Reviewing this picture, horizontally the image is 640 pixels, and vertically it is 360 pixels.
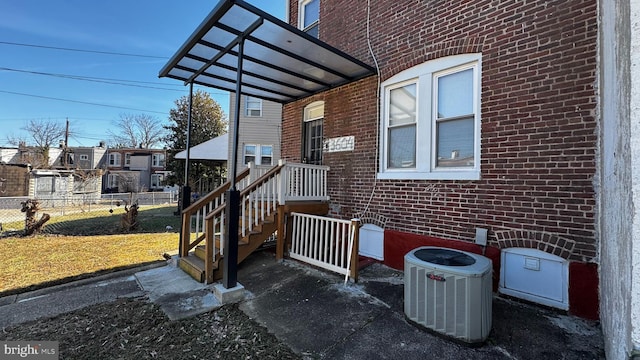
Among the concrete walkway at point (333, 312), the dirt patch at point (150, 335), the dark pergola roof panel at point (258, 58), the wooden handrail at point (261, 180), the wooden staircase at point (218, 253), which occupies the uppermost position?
the dark pergola roof panel at point (258, 58)

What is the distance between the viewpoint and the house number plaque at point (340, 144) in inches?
233

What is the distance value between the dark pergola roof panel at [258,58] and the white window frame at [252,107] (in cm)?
726

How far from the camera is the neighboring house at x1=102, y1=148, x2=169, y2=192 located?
31359mm

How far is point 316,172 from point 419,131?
90.5 inches

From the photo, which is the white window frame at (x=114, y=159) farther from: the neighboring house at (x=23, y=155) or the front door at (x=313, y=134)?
the front door at (x=313, y=134)

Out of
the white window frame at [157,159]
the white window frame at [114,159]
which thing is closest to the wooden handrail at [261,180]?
the white window frame at [157,159]

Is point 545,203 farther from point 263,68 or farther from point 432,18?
point 263,68

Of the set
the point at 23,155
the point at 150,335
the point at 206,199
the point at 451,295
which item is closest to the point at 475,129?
the point at 451,295

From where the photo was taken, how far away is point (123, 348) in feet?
9.27

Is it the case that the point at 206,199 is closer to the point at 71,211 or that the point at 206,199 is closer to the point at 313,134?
the point at 313,134

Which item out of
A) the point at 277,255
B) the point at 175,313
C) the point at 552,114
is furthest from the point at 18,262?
the point at 552,114

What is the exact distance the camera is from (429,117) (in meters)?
4.63

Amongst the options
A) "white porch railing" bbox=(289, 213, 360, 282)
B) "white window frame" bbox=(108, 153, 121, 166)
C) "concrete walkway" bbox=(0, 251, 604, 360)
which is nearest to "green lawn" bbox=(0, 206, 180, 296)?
"concrete walkway" bbox=(0, 251, 604, 360)
